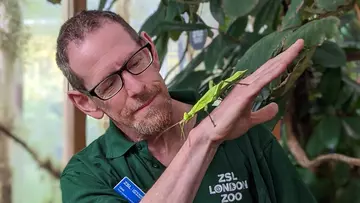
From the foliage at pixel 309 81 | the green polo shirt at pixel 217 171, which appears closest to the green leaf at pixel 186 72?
the foliage at pixel 309 81

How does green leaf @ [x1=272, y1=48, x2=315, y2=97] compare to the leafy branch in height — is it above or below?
above

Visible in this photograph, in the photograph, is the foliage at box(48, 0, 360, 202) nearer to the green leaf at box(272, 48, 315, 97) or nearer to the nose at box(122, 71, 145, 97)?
the green leaf at box(272, 48, 315, 97)

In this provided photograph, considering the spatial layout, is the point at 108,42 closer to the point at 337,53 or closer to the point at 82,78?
the point at 82,78

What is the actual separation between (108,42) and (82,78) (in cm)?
7

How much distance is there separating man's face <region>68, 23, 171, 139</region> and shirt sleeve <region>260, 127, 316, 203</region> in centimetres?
18

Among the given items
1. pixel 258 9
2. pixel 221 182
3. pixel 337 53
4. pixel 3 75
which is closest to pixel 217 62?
pixel 258 9

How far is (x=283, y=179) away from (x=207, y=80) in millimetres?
424

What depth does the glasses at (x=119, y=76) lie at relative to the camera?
700 mm

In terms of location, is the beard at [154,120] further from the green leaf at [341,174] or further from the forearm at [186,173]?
the green leaf at [341,174]

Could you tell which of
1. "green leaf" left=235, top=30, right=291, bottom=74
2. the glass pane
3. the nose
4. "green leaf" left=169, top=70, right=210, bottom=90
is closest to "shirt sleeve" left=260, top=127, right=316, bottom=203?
"green leaf" left=235, top=30, right=291, bottom=74

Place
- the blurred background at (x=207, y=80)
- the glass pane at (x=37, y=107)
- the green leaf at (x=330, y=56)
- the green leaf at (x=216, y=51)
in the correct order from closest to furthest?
the blurred background at (x=207, y=80), the green leaf at (x=330, y=56), the green leaf at (x=216, y=51), the glass pane at (x=37, y=107)

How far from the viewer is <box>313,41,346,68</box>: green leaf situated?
0.99m

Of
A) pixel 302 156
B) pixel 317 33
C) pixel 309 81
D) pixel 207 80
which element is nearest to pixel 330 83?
pixel 309 81

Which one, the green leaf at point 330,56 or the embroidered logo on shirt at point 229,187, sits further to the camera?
the green leaf at point 330,56
